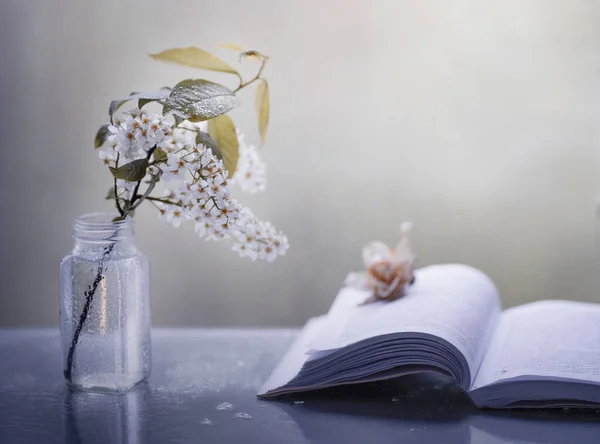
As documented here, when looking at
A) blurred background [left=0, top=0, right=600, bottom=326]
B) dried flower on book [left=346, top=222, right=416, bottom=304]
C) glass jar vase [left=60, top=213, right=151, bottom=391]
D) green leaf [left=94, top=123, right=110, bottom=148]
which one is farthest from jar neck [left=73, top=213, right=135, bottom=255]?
blurred background [left=0, top=0, right=600, bottom=326]

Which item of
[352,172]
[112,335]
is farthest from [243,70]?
[112,335]

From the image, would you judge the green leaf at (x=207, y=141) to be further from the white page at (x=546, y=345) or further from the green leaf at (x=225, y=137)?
the white page at (x=546, y=345)

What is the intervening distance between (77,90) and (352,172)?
754 mm

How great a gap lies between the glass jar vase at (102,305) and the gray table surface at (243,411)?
0.03 meters

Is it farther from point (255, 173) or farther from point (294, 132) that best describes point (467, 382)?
point (294, 132)

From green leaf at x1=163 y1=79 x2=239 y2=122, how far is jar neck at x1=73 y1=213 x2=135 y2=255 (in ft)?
0.54

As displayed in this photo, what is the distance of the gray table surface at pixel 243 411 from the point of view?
3.07 feet

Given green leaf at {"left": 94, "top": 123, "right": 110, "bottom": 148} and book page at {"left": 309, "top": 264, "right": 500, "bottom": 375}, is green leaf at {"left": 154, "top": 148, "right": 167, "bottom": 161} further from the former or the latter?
book page at {"left": 309, "top": 264, "right": 500, "bottom": 375}

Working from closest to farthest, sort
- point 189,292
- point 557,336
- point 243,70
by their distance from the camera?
1. point 557,336
2. point 243,70
3. point 189,292

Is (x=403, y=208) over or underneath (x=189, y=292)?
over

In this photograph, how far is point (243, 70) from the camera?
214 centimetres

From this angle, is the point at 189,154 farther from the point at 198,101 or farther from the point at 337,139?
the point at 337,139

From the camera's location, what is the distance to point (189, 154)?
100cm

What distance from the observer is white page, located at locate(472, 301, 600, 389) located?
1.00 m
